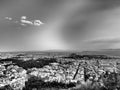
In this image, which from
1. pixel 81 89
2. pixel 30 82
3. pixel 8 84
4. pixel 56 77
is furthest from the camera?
pixel 56 77

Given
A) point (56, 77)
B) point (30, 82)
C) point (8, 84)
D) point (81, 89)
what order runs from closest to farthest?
point (81, 89) → point (8, 84) → point (30, 82) → point (56, 77)

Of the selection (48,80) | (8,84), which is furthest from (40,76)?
(8,84)

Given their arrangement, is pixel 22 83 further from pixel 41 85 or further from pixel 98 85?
pixel 98 85

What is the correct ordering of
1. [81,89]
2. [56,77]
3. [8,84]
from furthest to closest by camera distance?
[56,77], [8,84], [81,89]

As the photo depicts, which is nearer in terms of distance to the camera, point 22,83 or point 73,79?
point 22,83

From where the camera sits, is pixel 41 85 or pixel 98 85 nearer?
pixel 98 85

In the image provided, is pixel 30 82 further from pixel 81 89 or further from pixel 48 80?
pixel 81 89

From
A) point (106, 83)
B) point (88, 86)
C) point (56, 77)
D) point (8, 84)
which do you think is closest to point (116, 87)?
point (106, 83)

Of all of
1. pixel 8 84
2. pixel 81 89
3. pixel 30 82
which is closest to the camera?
pixel 81 89
